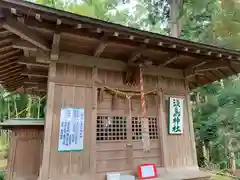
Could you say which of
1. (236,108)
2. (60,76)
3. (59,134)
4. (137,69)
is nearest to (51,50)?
(60,76)

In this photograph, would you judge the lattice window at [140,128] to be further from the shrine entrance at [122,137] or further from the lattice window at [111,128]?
the lattice window at [111,128]

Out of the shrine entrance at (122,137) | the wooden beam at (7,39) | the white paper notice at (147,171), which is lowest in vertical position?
the white paper notice at (147,171)

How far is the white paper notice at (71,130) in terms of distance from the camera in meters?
3.97

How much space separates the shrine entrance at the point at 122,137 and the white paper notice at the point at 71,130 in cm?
44

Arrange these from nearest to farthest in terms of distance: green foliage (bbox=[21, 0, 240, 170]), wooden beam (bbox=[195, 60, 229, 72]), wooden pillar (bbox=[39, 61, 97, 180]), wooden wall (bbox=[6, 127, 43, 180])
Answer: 1. wooden pillar (bbox=[39, 61, 97, 180])
2. wooden beam (bbox=[195, 60, 229, 72])
3. wooden wall (bbox=[6, 127, 43, 180])
4. green foliage (bbox=[21, 0, 240, 170])

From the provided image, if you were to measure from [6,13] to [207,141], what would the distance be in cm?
1096

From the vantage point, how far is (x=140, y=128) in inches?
193

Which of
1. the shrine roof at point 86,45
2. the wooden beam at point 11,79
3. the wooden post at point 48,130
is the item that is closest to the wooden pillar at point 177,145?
the shrine roof at point 86,45

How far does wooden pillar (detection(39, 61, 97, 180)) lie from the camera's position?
151 inches

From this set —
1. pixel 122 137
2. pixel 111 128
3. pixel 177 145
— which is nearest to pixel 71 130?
pixel 111 128

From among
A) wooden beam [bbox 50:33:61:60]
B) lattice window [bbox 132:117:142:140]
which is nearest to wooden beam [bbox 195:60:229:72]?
lattice window [bbox 132:117:142:140]

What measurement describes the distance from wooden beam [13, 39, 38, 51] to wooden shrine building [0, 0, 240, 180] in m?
0.02

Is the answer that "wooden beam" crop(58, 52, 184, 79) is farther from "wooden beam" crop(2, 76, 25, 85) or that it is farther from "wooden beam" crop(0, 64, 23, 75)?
"wooden beam" crop(2, 76, 25, 85)

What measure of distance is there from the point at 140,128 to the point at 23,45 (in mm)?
3256
